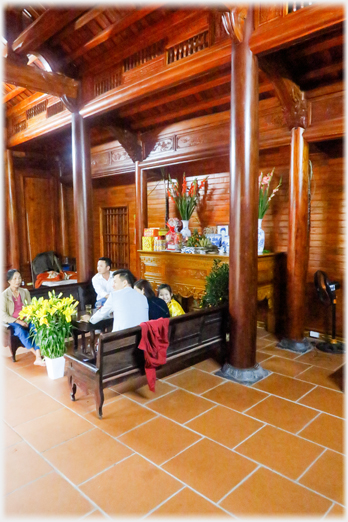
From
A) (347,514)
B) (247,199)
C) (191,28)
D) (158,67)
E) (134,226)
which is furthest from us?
(134,226)

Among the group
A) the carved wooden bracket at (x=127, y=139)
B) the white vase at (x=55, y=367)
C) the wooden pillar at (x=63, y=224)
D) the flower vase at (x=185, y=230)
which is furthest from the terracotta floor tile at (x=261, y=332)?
the wooden pillar at (x=63, y=224)

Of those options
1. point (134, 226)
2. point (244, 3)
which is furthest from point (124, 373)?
point (134, 226)

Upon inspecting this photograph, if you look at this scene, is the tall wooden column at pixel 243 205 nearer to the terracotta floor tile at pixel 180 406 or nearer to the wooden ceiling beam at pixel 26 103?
the terracotta floor tile at pixel 180 406

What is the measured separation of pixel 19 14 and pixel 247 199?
4119mm

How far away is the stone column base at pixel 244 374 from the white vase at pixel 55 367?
5.58 feet

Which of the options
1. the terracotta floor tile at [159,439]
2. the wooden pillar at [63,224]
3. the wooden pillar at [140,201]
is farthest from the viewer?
the wooden pillar at [63,224]

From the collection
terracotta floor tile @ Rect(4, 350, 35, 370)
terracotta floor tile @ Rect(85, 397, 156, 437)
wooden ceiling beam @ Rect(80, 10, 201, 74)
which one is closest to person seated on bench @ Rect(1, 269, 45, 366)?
terracotta floor tile @ Rect(4, 350, 35, 370)

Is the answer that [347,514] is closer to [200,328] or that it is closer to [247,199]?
[200,328]

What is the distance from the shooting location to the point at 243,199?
12.0 feet

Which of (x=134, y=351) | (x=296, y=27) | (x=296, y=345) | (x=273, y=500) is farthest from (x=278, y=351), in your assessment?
(x=296, y=27)

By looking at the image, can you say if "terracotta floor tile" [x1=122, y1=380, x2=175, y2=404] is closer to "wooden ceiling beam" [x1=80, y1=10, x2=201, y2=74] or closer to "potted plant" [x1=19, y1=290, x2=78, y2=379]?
"potted plant" [x1=19, y1=290, x2=78, y2=379]

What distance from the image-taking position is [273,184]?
5.30 metres

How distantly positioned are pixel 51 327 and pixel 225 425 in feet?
6.66

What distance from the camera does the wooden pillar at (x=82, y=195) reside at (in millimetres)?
5570
